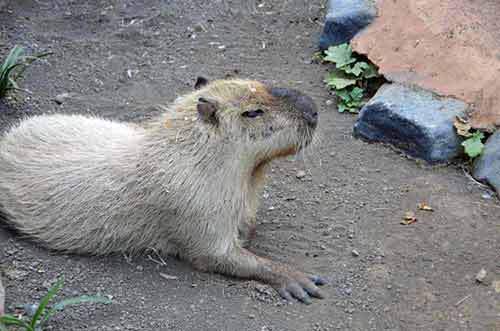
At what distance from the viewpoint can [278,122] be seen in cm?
423

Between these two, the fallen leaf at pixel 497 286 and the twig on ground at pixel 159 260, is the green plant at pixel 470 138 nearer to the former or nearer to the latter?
the fallen leaf at pixel 497 286

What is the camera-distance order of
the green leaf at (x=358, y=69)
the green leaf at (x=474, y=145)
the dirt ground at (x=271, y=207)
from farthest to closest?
the green leaf at (x=358, y=69)
the green leaf at (x=474, y=145)
the dirt ground at (x=271, y=207)

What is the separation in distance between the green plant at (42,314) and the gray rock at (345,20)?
10.3 feet

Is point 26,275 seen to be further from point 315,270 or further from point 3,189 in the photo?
point 315,270

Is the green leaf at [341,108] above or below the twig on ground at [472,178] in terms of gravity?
above

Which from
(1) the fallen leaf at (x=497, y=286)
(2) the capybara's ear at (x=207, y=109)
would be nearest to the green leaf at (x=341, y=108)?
(2) the capybara's ear at (x=207, y=109)

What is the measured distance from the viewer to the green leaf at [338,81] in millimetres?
5867

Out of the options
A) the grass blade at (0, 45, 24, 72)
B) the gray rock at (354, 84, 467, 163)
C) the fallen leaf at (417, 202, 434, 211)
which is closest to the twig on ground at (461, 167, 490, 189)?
the gray rock at (354, 84, 467, 163)

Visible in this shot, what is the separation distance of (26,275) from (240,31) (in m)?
3.22

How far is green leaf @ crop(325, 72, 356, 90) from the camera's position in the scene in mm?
5867

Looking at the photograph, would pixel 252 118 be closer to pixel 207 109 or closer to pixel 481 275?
pixel 207 109

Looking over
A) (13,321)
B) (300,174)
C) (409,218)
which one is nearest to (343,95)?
(300,174)

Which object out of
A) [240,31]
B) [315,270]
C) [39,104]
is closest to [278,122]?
[315,270]

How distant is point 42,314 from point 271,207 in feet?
5.43
